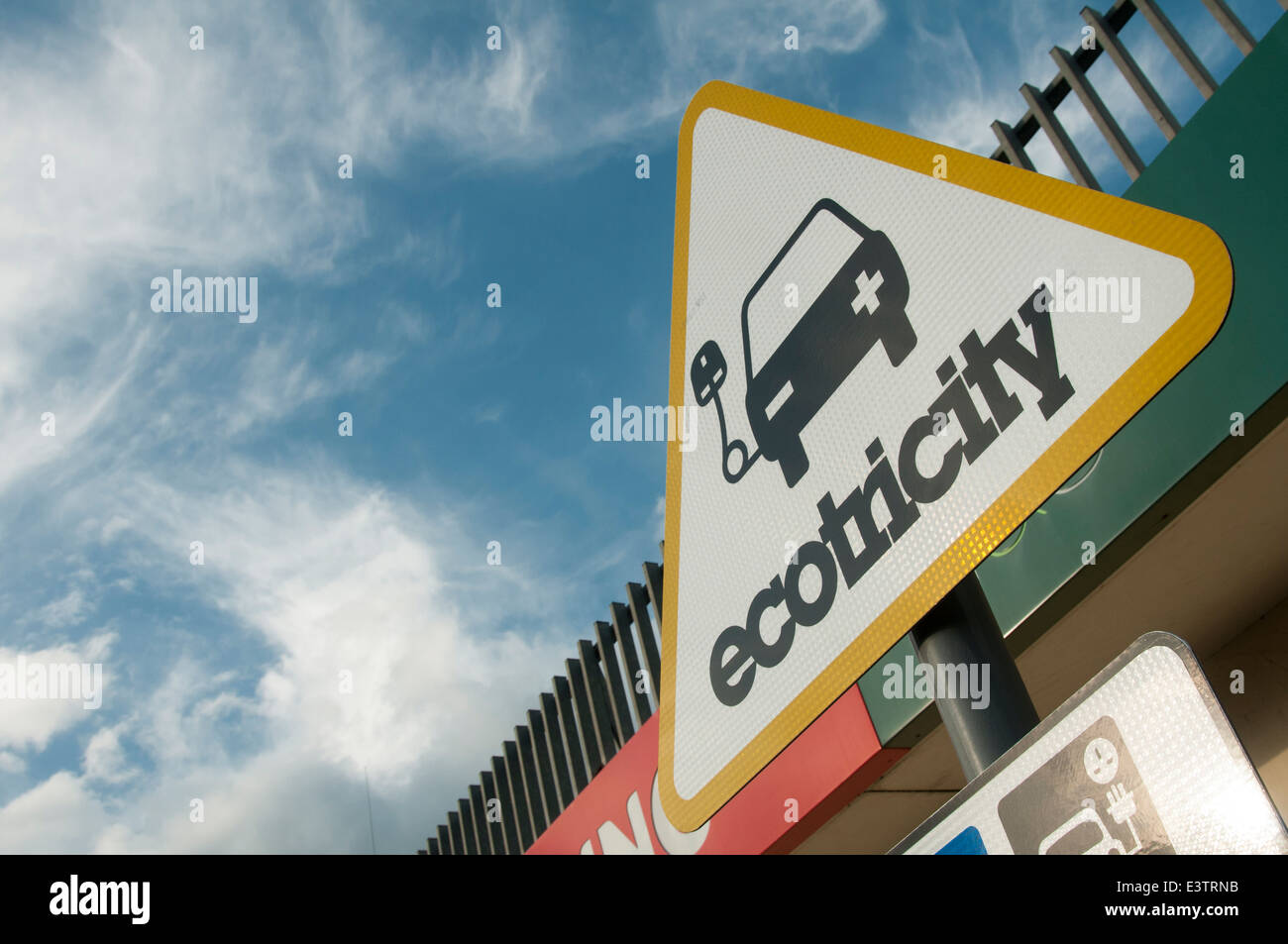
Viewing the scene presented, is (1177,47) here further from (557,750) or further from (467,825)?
(467,825)

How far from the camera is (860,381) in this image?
131 cm

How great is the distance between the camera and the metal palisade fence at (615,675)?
11.0 ft

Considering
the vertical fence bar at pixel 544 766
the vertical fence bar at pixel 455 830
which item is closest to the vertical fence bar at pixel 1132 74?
the vertical fence bar at pixel 544 766

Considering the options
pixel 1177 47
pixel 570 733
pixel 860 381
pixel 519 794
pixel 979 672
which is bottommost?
pixel 979 672

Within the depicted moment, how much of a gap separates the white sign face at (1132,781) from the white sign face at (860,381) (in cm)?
26

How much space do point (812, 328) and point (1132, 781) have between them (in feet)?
2.72

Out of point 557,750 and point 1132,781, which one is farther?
point 557,750

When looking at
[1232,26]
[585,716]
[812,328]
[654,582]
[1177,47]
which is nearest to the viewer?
[812,328]

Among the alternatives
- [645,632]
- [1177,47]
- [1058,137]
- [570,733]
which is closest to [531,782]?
[570,733]

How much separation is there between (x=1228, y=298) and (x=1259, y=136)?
2159 millimetres

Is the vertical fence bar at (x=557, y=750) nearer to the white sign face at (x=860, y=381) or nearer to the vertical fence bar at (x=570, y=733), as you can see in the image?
the vertical fence bar at (x=570, y=733)

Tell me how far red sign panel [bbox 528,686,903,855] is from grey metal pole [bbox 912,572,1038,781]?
5.66 ft
